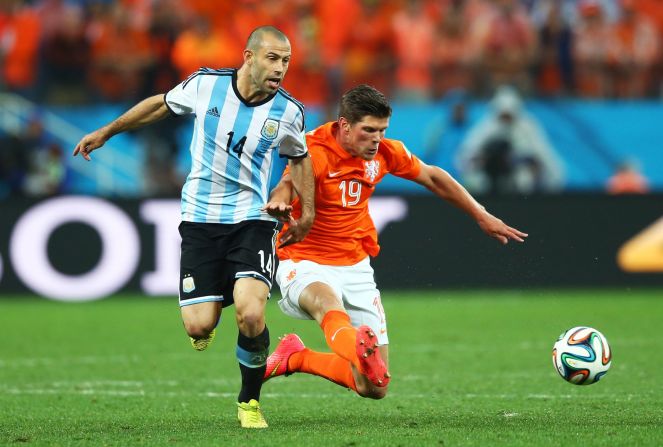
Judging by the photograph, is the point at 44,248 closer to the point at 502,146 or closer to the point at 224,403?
the point at 502,146

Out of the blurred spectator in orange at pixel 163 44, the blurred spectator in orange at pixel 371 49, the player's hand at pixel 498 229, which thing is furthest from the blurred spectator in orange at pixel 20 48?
the player's hand at pixel 498 229

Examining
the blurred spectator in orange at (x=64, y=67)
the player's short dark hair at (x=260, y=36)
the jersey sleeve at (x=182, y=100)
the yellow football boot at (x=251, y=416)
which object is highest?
the blurred spectator in orange at (x=64, y=67)

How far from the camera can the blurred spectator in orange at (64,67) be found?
15.8 meters

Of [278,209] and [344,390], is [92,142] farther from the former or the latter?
[344,390]

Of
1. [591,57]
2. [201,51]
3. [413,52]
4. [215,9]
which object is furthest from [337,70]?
[591,57]

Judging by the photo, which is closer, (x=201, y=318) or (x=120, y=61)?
(x=201, y=318)

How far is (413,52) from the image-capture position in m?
16.0

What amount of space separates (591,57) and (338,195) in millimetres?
10027

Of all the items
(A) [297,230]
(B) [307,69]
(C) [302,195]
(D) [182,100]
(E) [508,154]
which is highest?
(B) [307,69]

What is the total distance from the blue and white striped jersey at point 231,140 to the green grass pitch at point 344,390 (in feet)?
4.11

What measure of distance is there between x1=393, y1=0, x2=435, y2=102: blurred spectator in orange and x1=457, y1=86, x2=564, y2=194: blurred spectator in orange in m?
0.92

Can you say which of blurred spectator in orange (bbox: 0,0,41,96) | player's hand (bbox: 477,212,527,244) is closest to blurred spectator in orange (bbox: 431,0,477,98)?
blurred spectator in orange (bbox: 0,0,41,96)

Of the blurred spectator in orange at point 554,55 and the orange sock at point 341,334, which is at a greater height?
the blurred spectator in orange at point 554,55

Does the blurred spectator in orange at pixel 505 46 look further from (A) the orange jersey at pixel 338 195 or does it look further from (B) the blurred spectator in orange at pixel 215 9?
(A) the orange jersey at pixel 338 195
